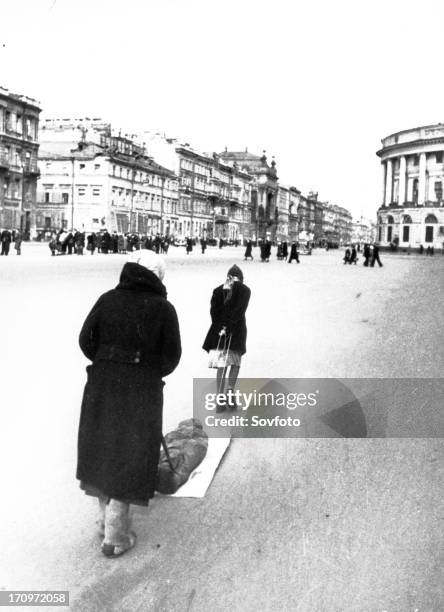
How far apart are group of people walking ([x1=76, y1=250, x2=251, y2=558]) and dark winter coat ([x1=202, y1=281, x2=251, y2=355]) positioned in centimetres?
300

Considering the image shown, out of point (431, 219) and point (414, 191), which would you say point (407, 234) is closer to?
point (431, 219)

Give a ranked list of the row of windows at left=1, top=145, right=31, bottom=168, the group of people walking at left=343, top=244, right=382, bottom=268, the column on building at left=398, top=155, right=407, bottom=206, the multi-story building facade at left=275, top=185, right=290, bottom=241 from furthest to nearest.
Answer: the multi-story building facade at left=275, top=185, right=290, bottom=241, the column on building at left=398, top=155, right=407, bottom=206, the row of windows at left=1, top=145, right=31, bottom=168, the group of people walking at left=343, top=244, right=382, bottom=268

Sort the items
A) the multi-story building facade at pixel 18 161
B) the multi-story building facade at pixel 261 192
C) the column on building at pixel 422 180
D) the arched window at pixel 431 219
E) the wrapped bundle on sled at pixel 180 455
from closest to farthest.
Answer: the wrapped bundle on sled at pixel 180 455
the multi-story building facade at pixel 18 161
the arched window at pixel 431 219
the column on building at pixel 422 180
the multi-story building facade at pixel 261 192

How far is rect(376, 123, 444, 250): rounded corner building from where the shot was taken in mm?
100875

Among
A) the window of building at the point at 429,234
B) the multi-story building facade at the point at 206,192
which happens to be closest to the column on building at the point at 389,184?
the window of building at the point at 429,234

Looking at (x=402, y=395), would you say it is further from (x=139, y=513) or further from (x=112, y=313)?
(x=112, y=313)

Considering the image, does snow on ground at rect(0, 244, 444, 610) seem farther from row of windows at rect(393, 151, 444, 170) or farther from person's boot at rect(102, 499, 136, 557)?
row of windows at rect(393, 151, 444, 170)

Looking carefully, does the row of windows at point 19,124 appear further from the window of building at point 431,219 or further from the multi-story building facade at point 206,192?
the window of building at point 431,219

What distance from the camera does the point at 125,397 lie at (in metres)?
4.25

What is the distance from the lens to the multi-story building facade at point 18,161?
68.6 m

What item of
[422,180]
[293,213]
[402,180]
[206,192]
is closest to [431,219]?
[422,180]

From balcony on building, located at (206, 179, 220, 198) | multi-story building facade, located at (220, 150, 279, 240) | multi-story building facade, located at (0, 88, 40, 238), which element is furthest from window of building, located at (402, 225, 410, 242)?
multi-story building facade, located at (0, 88, 40, 238)

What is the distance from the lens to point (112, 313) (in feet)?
14.1

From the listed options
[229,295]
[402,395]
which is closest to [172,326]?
[229,295]
